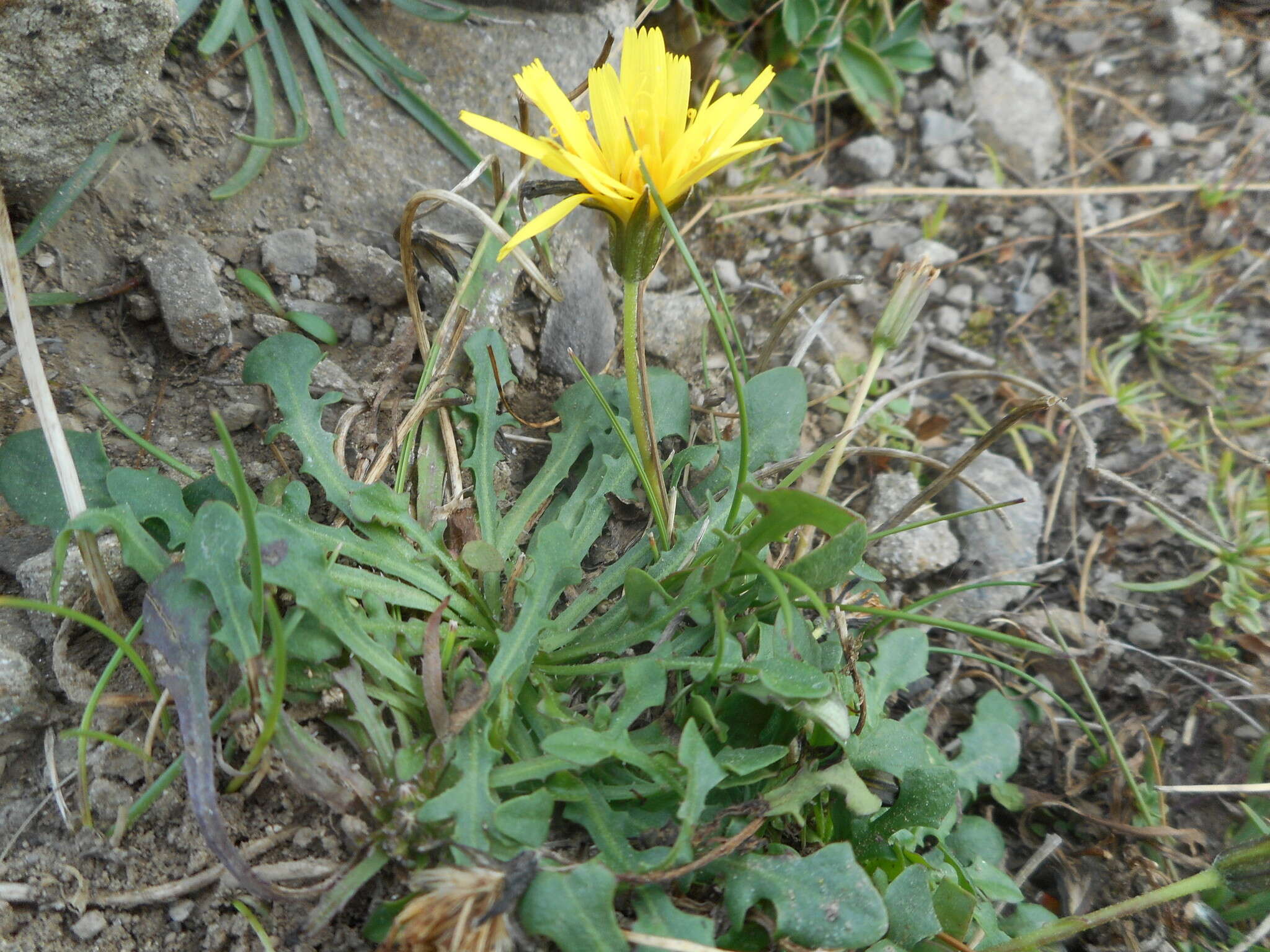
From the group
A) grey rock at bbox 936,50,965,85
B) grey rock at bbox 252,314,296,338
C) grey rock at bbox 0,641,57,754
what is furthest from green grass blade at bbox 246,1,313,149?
grey rock at bbox 936,50,965,85

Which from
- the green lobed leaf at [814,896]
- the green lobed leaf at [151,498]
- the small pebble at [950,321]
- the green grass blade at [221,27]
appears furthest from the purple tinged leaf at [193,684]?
the small pebble at [950,321]

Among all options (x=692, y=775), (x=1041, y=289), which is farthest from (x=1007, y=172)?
(x=692, y=775)

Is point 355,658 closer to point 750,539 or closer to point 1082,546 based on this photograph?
point 750,539

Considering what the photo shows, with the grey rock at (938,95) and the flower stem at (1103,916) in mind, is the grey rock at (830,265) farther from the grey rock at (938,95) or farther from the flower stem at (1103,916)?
the flower stem at (1103,916)

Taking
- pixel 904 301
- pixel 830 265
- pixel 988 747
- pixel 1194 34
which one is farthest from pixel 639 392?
pixel 1194 34

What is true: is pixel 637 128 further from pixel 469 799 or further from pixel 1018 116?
pixel 1018 116

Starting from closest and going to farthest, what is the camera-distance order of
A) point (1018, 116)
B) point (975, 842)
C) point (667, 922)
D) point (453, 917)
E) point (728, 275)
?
point (453, 917) → point (667, 922) → point (975, 842) → point (728, 275) → point (1018, 116)

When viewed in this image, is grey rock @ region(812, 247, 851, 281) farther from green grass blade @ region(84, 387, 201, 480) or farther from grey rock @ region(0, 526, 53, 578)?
grey rock @ region(0, 526, 53, 578)
